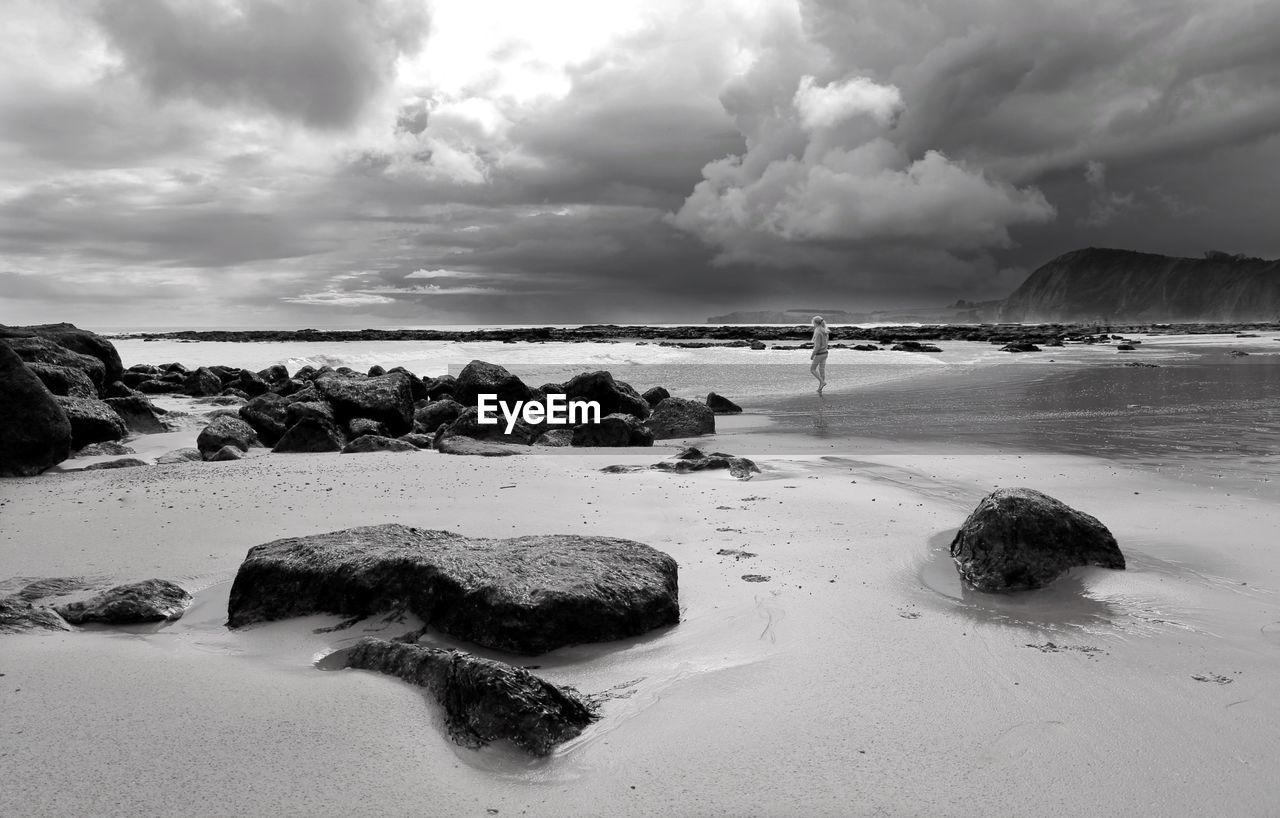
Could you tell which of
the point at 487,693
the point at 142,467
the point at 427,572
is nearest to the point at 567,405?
the point at 142,467

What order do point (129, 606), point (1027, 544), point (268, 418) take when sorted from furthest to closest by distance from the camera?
point (268, 418)
point (1027, 544)
point (129, 606)

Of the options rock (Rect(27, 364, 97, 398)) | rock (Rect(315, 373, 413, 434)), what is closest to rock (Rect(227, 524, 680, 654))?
rock (Rect(315, 373, 413, 434))

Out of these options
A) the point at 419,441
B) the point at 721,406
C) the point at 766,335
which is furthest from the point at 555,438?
the point at 766,335

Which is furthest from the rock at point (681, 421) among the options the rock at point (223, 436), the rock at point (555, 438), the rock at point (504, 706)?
the rock at point (504, 706)

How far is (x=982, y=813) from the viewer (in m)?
2.17

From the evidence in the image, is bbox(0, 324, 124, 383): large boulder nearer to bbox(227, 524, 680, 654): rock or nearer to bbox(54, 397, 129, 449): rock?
bbox(54, 397, 129, 449): rock

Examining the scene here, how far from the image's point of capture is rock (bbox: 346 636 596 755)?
248 centimetres

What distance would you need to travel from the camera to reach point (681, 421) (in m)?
11.1

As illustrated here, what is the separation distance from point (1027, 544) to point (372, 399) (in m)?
→ 9.20

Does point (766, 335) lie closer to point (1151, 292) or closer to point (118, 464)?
point (118, 464)

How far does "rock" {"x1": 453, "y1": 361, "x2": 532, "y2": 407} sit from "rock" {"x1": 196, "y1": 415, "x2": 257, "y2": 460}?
12.6 feet

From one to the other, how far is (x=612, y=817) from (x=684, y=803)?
0.69ft

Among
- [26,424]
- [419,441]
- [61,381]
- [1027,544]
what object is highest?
[61,381]

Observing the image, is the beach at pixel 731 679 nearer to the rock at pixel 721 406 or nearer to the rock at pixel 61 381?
the rock at pixel 61 381
